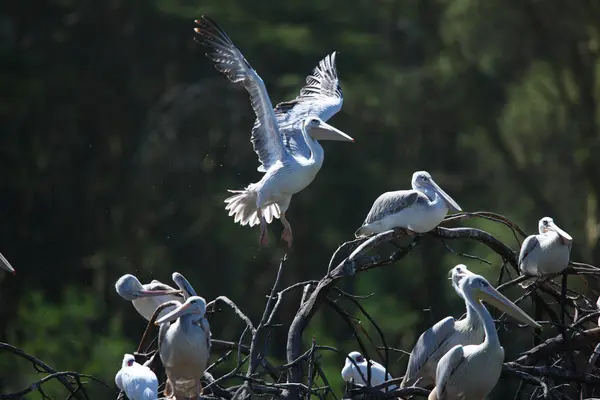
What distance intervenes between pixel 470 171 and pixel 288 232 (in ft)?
29.5

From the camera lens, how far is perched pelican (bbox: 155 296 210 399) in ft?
17.3

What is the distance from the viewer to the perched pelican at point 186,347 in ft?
17.3

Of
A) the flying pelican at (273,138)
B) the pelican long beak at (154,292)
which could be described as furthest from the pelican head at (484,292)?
the flying pelican at (273,138)

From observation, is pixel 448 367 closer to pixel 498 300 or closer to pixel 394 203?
pixel 498 300

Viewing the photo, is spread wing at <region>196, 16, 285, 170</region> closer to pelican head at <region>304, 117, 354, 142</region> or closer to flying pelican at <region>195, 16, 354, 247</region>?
flying pelican at <region>195, 16, 354, 247</region>

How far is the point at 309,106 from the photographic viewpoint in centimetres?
838

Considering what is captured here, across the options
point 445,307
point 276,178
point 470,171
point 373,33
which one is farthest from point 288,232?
point 373,33

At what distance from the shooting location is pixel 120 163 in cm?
1680

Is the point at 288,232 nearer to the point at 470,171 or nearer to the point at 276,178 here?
the point at 276,178

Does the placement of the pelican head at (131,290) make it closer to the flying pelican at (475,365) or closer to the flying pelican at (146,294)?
the flying pelican at (146,294)

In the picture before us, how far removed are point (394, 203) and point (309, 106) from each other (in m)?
2.22

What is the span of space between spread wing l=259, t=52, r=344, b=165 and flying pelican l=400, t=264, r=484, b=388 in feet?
7.40

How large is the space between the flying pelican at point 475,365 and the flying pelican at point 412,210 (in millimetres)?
676

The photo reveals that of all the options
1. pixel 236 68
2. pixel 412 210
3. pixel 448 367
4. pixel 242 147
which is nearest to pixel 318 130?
pixel 236 68
